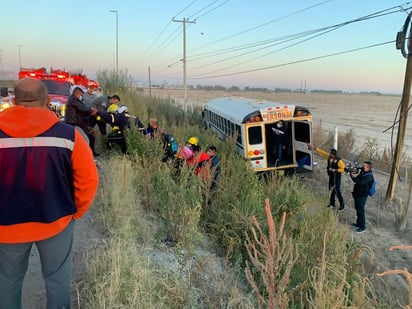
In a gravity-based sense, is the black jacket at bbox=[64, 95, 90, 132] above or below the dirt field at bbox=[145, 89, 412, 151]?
above

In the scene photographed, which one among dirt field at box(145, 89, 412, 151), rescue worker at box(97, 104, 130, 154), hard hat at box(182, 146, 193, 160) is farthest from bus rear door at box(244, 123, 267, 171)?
dirt field at box(145, 89, 412, 151)

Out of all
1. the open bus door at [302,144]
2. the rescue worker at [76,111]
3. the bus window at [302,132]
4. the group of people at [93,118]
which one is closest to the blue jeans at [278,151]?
the open bus door at [302,144]

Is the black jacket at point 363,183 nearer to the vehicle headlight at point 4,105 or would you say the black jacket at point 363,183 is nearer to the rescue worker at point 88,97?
the rescue worker at point 88,97

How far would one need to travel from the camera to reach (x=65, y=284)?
7.84 feet

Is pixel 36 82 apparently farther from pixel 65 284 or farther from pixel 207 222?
pixel 207 222

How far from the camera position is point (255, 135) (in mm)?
A: 9875

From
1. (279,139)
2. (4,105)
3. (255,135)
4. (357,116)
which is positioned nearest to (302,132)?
(279,139)

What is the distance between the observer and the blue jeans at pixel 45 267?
2207 millimetres

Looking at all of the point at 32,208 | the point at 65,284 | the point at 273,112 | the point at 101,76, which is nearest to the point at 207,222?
the point at 65,284

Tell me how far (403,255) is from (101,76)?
24351mm

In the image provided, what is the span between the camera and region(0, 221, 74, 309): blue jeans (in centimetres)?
221

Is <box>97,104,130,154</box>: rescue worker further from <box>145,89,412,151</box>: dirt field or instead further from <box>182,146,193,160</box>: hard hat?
<box>145,89,412,151</box>: dirt field

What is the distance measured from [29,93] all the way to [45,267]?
47.0 inches

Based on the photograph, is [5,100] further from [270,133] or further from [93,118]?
[270,133]
